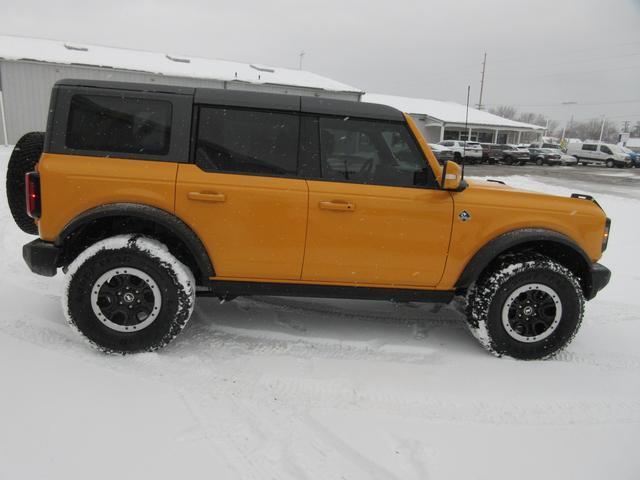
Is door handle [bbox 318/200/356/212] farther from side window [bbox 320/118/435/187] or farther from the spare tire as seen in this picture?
the spare tire

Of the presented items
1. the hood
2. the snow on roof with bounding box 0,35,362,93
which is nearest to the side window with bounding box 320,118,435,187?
the hood

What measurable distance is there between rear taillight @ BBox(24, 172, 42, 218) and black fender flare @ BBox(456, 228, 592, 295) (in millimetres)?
3081

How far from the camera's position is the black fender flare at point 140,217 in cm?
333

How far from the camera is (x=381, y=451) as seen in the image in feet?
8.46

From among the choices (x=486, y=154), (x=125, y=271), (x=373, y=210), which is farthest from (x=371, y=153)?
(x=486, y=154)

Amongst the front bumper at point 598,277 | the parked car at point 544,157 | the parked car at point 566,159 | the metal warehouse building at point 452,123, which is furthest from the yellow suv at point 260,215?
the parked car at point 566,159

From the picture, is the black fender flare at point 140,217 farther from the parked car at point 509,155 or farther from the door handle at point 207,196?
the parked car at point 509,155

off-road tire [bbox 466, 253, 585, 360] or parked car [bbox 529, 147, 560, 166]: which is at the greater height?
parked car [bbox 529, 147, 560, 166]

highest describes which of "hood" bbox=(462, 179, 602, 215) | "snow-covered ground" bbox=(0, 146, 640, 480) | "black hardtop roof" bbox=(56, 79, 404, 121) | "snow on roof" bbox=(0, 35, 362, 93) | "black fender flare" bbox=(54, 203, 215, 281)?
"snow on roof" bbox=(0, 35, 362, 93)

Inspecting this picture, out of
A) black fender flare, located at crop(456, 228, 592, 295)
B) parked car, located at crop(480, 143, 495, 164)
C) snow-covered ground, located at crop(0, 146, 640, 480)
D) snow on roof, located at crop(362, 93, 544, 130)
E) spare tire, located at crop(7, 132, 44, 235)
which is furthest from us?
snow on roof, located at crop(362, 93, 544, 130)

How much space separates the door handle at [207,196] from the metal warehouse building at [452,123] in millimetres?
35708

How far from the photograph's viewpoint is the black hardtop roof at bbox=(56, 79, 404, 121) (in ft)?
11.3

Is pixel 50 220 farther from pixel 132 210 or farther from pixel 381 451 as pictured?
pixel 381 451

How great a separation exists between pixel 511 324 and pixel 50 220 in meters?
3.46
